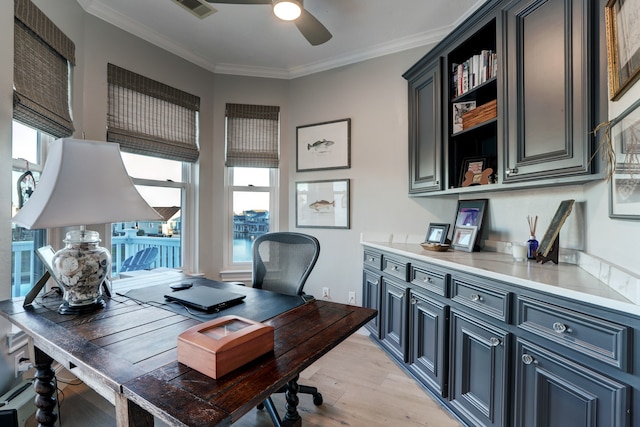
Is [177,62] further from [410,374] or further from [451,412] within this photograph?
[451,412]

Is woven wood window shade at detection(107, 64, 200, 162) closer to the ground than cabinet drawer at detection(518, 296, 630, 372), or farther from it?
farther from it

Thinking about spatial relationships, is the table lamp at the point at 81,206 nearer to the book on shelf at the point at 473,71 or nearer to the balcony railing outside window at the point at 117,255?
the balcony railing outside window at the point at 117,255

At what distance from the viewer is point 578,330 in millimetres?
1103

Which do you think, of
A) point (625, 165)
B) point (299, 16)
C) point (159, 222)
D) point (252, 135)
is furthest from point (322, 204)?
point (625, 165)

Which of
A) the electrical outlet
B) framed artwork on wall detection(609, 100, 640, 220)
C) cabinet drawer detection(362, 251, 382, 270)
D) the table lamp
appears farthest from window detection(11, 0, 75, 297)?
framed artwork on wall detection(609, 100, 640, 220)

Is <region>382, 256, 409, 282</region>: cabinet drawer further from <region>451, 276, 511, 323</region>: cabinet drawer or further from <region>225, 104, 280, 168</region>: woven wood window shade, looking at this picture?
<region>225, 104, 280, 168</region>: woven wood window shade

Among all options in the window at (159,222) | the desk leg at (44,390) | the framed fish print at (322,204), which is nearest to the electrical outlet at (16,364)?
the desk leg at (44,390)

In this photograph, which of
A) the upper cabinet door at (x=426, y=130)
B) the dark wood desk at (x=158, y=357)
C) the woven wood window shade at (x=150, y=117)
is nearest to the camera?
the dark wood desk at (x=158, y=357)

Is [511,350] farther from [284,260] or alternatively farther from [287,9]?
[287,9]

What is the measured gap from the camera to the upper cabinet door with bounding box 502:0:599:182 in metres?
1.39

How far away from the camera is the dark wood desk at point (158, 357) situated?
0.70m

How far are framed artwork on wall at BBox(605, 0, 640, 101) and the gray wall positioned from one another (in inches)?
24.3

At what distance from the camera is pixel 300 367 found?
860 millimetres

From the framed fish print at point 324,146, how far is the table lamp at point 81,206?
2.07 meters
